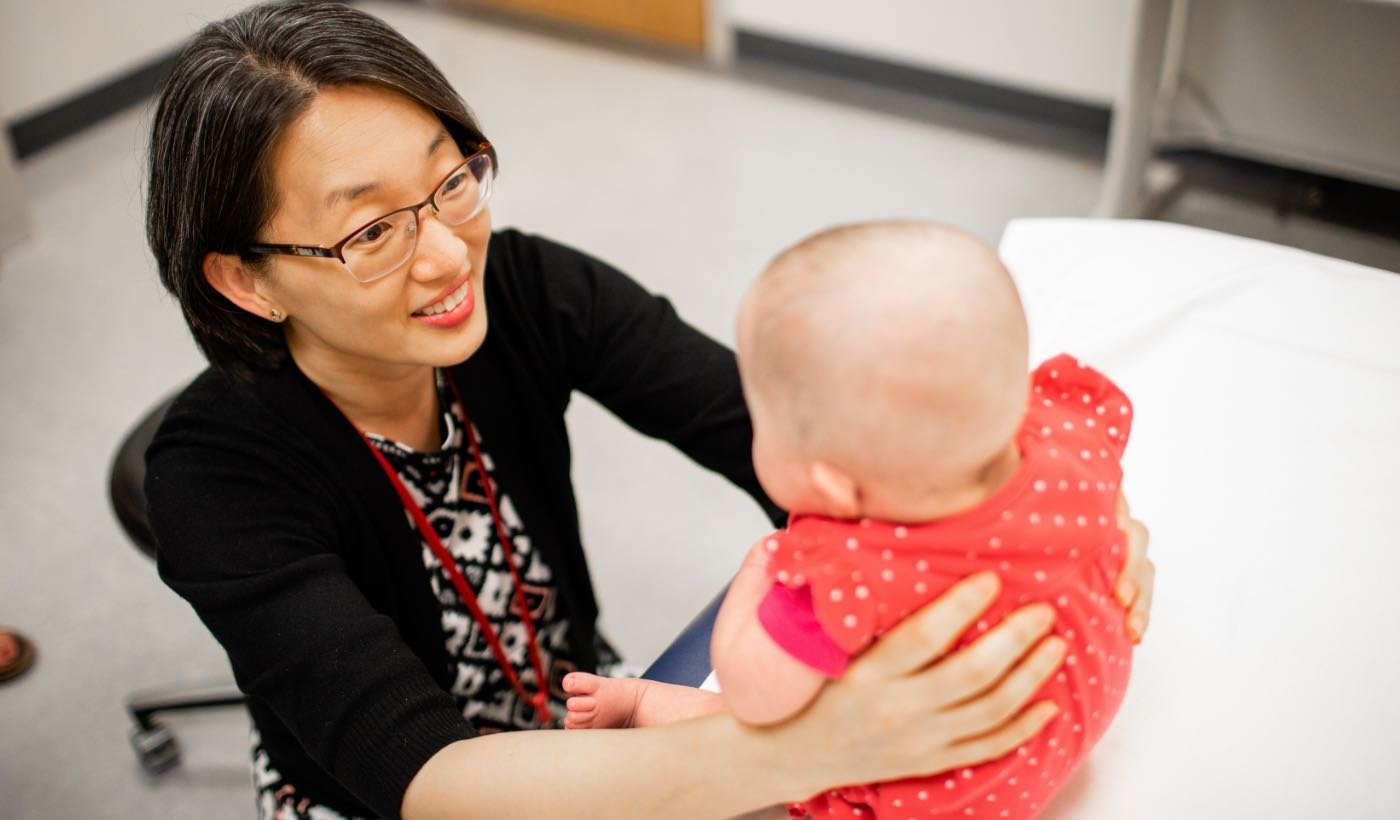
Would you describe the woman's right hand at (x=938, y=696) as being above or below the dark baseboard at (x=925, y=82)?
Result: above

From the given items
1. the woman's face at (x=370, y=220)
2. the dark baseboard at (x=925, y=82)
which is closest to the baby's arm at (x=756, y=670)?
the woman's face at (x=370, y=220)

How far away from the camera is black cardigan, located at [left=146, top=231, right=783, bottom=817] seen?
942mm

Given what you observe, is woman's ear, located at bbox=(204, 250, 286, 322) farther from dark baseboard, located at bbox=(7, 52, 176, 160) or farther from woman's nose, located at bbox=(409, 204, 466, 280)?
dark baseboard, located at bbox=(7, 52, 176, 160)

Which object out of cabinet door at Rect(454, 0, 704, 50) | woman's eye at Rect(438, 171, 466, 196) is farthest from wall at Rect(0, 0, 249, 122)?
woman's eye at Rect(438, 171, 466, 196)

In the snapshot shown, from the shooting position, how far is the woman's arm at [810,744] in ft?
2.51

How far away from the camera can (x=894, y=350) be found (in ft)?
2.32

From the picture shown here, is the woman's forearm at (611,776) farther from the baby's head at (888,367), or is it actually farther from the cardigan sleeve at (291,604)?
the baby's head at (888,367)

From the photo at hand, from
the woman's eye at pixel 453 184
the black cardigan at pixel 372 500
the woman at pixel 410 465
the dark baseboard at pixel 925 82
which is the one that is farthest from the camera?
the dark baseboard at pixel 925 82

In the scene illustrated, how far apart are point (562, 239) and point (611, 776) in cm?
226

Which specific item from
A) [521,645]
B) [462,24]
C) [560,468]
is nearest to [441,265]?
[560,468]

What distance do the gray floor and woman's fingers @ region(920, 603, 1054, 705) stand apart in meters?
1.30

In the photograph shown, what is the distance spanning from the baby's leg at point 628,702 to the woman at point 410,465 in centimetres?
5

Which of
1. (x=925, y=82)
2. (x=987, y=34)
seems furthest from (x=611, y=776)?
(x=925, y=82)

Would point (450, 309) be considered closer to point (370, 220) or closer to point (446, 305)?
point (446, 305)
